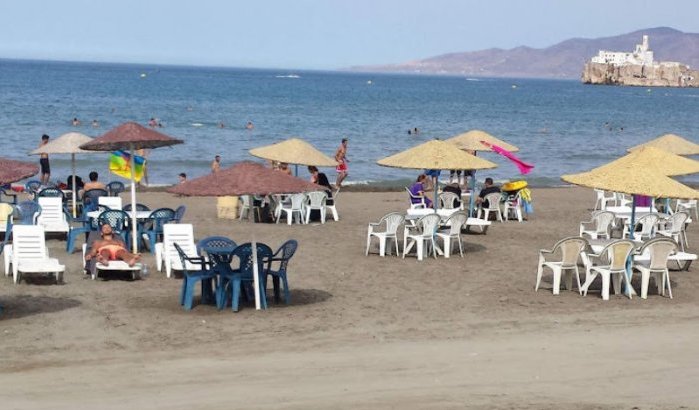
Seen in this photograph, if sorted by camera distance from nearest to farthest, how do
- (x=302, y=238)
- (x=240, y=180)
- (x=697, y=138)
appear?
(x=240, y=180) < (x=302, y=238) < (x=697, y=138)

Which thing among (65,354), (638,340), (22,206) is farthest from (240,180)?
(22,206)

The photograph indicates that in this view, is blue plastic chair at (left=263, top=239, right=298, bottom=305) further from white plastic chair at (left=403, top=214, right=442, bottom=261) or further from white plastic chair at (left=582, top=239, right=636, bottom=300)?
white plastic chair at (left=403, top=214, right=442, bottom=261)

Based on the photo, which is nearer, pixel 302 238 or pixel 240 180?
pixel 240 180

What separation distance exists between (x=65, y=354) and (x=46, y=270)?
331 centimetres

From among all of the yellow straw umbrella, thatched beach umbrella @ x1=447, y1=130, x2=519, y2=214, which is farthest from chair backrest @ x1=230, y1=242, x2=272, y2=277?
the yellow straw umbrella

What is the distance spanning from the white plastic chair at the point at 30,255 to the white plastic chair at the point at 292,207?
6.58 meters

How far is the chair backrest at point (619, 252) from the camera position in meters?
13.0

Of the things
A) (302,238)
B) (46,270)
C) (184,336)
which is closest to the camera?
(184,336)

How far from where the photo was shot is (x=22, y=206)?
53.9 feet

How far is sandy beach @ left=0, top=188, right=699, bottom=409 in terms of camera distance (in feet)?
28.3

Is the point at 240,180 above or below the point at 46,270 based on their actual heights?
above

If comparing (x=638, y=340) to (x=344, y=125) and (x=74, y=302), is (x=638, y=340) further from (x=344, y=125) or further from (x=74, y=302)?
(x=344, y=125)

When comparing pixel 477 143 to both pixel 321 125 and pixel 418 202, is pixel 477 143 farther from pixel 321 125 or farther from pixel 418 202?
pixel 321 125

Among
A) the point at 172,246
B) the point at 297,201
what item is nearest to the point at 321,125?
the point at 297,201
